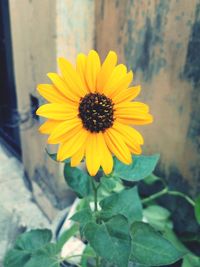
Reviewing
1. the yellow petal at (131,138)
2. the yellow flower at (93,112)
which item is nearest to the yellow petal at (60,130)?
the yellow flower at (93,112)

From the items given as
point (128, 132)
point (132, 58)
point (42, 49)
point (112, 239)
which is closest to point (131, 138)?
point (128, 132)

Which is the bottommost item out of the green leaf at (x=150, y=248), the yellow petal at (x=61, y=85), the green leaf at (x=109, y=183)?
the green leaf at (x=150, y=248)

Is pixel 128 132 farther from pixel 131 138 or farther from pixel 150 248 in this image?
pixel 150 248

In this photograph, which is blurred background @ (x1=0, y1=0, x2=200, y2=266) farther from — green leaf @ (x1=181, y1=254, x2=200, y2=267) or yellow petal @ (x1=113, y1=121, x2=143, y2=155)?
yellow petal @ (x1=113, y1=121, x2=143, y2=155)

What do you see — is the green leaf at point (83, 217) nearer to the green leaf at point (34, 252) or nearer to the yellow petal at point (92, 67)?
the green leaf at point (34, 252)

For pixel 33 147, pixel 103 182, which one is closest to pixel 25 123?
pixel 33 147

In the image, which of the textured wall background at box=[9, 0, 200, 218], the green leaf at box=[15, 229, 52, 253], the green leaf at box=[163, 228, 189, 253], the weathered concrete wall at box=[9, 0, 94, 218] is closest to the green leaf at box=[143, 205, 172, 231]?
the green leaf at box=[163, 228, 189, 253]

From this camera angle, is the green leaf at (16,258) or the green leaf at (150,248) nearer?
the green leaf at (150,248)
